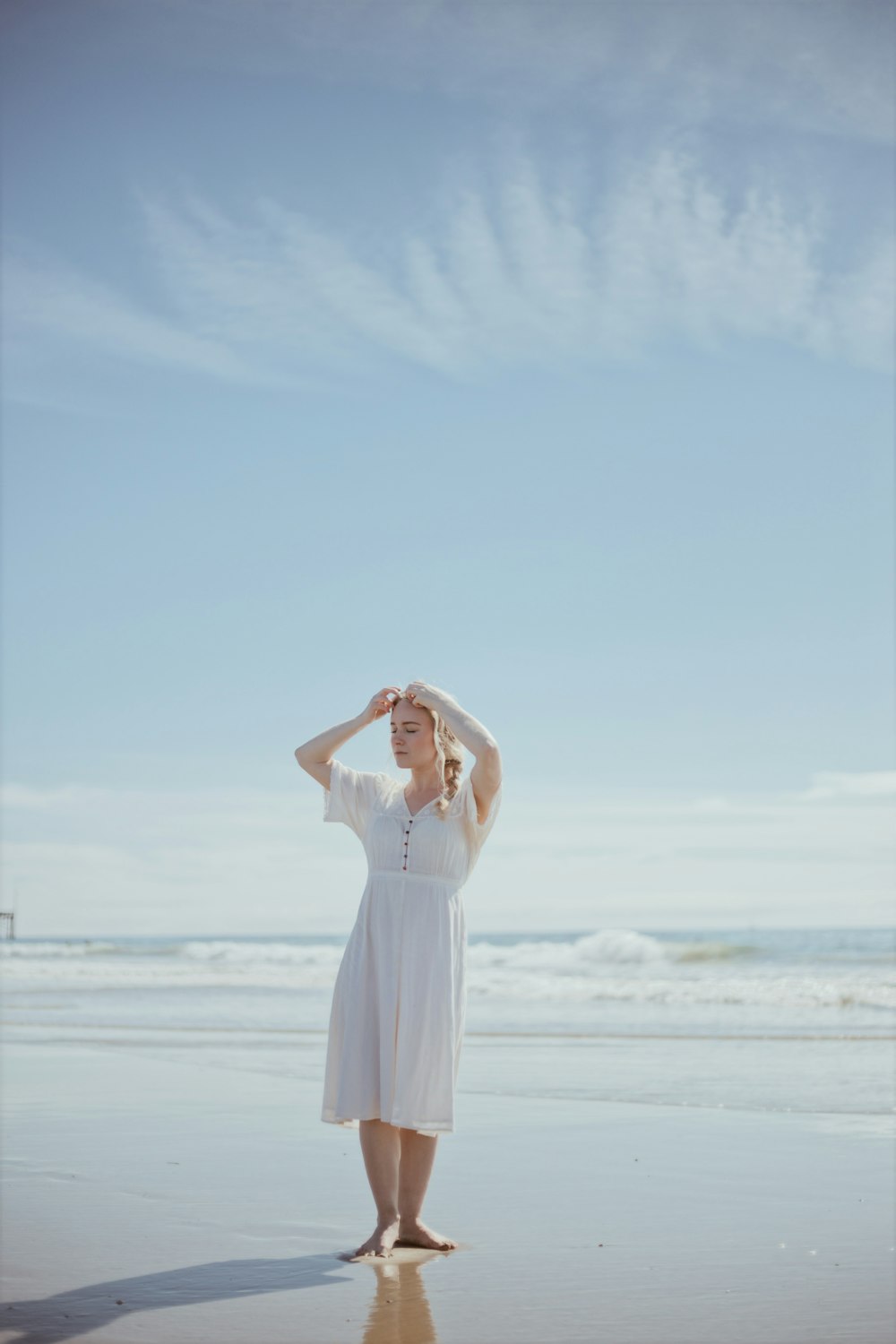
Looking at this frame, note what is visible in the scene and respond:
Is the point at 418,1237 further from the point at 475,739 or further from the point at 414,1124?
the point at 475,739

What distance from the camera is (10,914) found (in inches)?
1412

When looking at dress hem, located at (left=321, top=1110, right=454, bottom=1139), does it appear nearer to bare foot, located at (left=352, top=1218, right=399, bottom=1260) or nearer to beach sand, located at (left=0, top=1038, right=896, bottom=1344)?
bare foot, located at (left=352, top=1218, right=399, bottom=1260)

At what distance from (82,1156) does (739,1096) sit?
14.4ft

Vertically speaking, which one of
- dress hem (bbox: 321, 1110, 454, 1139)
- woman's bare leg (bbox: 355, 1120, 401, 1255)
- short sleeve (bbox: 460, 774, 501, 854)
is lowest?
woman's bare leg (bbox: 355, 1120, 401, 1255)

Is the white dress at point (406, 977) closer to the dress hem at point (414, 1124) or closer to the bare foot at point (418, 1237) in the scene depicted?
the dress hem at point (414, 1124)

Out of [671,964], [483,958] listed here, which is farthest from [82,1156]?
[483,958]

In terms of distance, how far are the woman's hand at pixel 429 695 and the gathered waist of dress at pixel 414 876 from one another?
0.60 metres

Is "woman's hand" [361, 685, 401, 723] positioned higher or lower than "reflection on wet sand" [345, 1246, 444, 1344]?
higher

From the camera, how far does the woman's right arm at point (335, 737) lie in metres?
4.93

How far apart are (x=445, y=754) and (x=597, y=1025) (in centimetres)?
1059

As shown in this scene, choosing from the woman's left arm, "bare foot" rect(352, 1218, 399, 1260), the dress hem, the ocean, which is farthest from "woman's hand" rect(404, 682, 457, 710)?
the ocean

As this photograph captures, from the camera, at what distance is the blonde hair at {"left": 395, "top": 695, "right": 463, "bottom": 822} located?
4945 millimetres

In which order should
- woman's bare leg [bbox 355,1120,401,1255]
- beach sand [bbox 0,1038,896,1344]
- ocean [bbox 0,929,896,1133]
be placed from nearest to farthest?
beach sand [bbox 0,1038,896,1344] → woman's bare leg [bbox 355,1120,401,1255] → ocean [bbox 0,929,896,1133]

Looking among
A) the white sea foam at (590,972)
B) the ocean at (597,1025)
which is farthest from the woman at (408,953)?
the white sea foam at (590,972)
